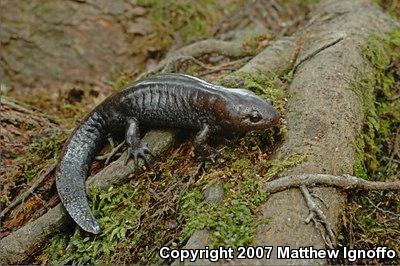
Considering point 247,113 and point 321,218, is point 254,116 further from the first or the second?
point 321,218

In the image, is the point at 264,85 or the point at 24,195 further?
the point at 264,85

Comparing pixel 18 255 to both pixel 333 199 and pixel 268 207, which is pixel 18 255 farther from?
pixel 333 199

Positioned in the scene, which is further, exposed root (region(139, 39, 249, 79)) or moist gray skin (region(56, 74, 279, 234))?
exposed root (region(139, 39, 249, 79))

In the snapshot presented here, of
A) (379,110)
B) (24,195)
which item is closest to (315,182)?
(379,110)

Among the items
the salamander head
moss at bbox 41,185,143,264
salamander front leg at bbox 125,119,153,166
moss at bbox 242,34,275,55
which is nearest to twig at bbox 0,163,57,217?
moss at bbox 41,185,143,264

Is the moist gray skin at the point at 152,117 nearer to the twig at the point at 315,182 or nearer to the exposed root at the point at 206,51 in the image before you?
the twig at the point at 315,182

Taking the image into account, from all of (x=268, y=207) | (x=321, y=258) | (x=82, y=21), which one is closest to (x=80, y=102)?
(x=82, y=21)

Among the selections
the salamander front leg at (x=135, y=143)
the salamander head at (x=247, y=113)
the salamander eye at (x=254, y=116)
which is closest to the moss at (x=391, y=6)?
the salamander head at (x=247, y=113)

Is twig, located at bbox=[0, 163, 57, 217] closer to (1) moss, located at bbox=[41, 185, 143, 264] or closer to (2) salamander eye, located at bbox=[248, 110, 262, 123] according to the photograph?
(1) moss, located at bbox=[41, 185, 143, 264]
